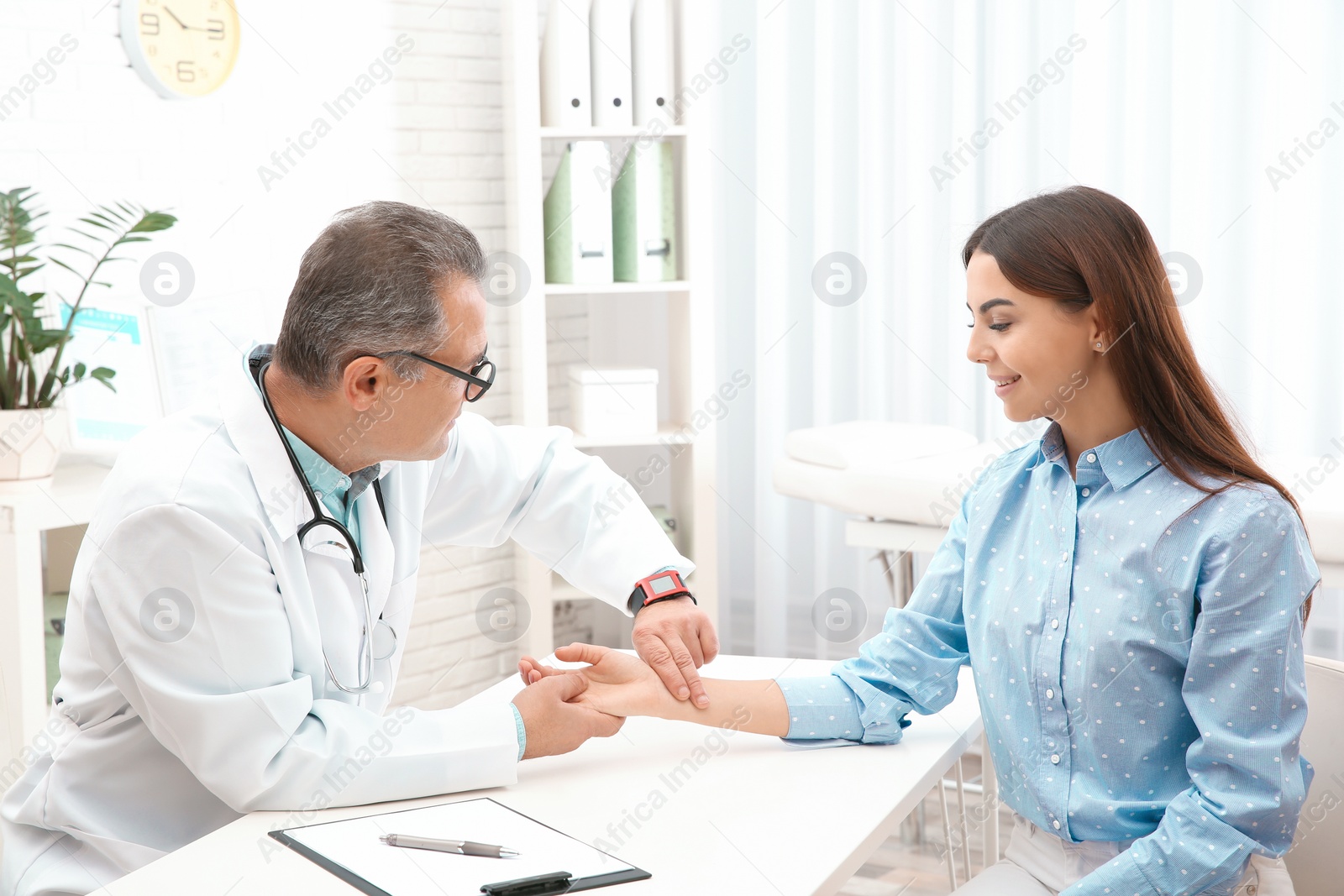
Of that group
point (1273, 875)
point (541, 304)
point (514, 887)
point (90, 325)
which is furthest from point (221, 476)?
point (541, 304)

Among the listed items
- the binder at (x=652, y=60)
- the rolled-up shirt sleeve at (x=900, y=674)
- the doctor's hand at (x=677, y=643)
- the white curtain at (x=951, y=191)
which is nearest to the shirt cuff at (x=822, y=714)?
the rolled-up shirt sleeve at (x=900, y=674)

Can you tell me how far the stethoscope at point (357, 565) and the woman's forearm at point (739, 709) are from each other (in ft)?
1.25

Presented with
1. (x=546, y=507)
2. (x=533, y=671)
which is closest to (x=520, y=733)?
(x=533, y=671)

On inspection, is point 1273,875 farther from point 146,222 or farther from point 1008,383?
point 146,222

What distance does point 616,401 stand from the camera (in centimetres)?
334

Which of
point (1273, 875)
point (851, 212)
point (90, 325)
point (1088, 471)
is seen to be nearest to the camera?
point (1273, 875)

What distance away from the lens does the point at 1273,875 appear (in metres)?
1.27

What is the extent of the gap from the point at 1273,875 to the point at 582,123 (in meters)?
2.55

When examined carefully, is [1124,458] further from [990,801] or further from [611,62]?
[611,62]

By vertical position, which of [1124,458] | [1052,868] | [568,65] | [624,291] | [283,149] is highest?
[568,65]

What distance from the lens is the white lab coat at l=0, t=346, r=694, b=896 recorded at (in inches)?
48.7

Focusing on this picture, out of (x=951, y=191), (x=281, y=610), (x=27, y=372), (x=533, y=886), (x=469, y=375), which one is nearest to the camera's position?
(x=533, y=886)

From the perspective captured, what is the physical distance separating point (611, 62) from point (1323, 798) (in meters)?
2.51

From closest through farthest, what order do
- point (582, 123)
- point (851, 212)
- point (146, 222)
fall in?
point (146, 222)
point (582, 123)
point (851, 212)
